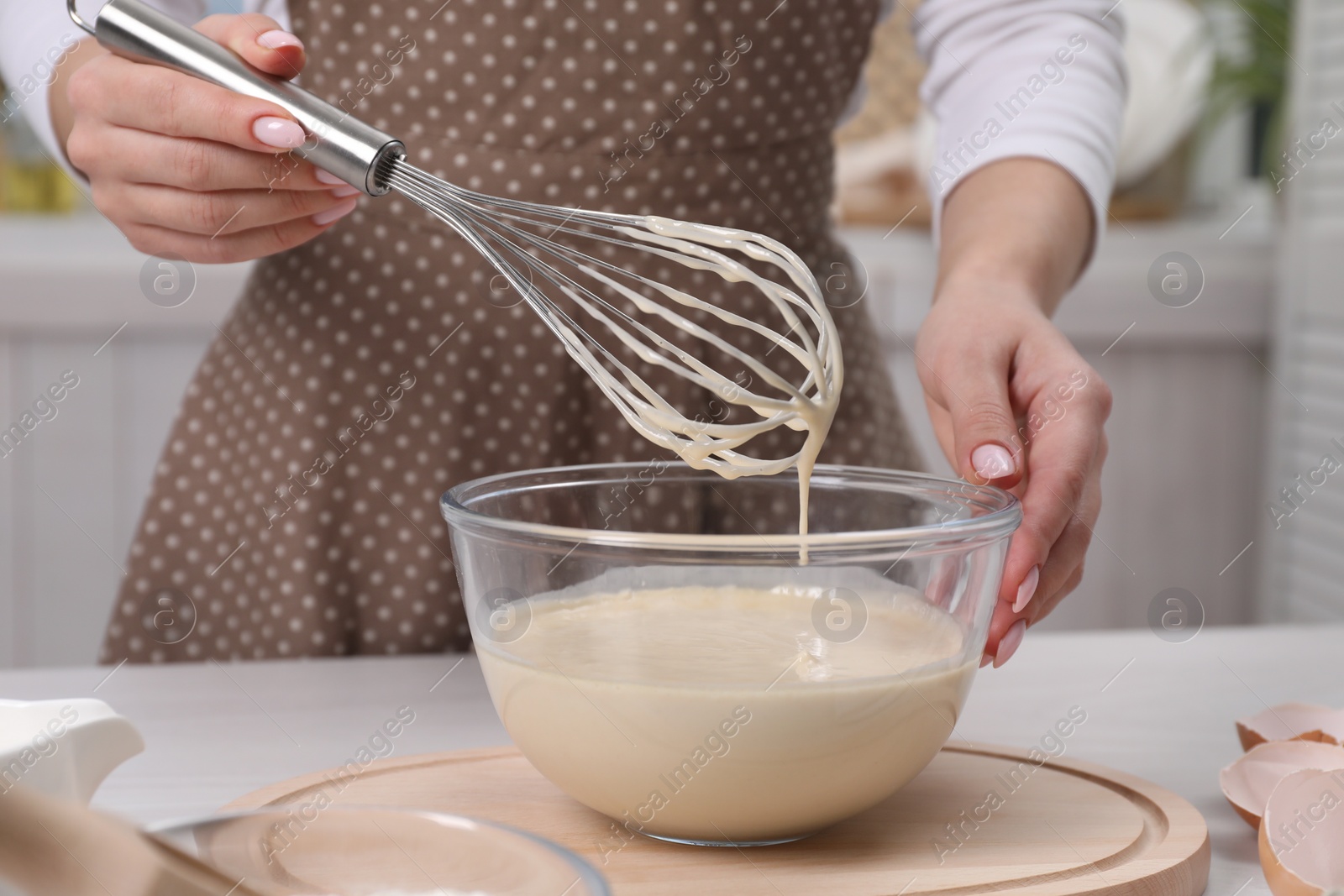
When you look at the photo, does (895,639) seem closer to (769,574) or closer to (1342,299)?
(769,574)

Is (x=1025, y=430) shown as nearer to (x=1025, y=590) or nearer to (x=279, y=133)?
(x=1025, y=590)

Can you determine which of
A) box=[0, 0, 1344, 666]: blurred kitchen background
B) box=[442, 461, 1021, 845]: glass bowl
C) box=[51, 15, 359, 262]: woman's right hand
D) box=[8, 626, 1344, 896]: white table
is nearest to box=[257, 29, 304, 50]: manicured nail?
box=[51, 15, 359, 262]: woman's right hand

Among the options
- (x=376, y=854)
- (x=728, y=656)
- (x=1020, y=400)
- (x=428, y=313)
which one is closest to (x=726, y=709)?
(x=728, y=656)

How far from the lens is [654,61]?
30.6 inches

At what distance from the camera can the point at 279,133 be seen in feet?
1.71

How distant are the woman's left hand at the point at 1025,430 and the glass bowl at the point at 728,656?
0.04 meters

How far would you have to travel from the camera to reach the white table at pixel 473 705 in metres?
0.56

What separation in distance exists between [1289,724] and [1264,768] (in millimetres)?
64

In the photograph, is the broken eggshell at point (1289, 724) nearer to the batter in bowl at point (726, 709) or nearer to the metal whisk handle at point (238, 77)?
the batter in bowl at point (726, 709)

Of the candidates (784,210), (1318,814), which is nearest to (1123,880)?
(1318,814)

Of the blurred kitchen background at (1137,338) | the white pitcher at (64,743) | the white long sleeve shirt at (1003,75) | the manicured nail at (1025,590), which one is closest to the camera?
the white pitcher at (64,743)

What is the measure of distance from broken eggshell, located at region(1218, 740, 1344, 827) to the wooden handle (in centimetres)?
37

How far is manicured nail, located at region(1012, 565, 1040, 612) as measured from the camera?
21.0 inches

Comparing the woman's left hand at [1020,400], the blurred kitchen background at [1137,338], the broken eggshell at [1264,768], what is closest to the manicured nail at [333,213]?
the woman's left hand at [1020,400]
